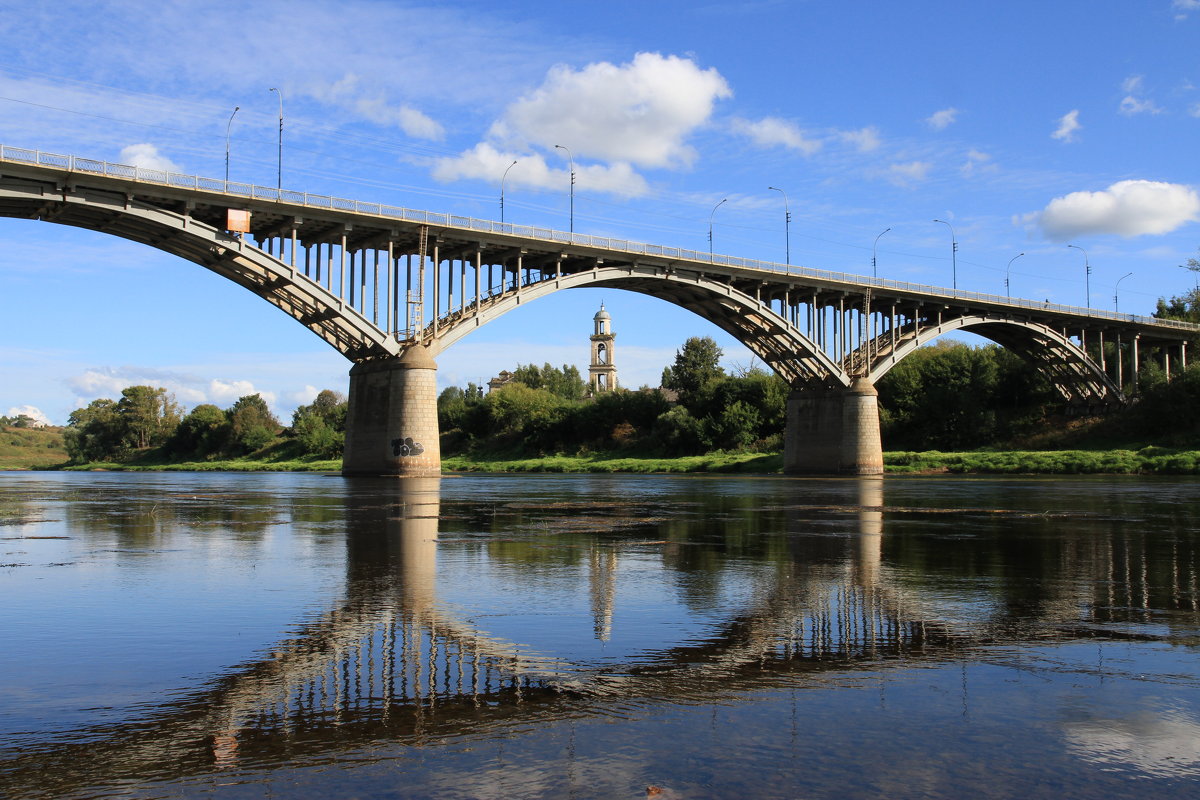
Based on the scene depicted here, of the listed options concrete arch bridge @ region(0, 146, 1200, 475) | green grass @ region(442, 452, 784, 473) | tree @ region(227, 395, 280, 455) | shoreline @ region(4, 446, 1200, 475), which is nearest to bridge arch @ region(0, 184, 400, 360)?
concrete arch bridge @ region(0, 146, 1200, 475)

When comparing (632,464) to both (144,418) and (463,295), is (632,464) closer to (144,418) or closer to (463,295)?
(463,295)

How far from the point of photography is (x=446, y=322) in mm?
59250

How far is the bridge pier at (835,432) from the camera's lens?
74.2 m

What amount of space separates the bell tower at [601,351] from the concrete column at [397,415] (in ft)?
367

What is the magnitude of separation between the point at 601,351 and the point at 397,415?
118744 millimetres

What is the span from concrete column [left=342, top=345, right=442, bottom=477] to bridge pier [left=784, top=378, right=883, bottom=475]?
31087 millimetres

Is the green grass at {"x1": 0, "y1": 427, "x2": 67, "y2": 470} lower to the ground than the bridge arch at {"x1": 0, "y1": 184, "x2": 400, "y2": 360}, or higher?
lower

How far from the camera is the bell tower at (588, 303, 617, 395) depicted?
172500 millimetres

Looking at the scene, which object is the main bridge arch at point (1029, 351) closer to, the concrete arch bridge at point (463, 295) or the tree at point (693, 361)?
the concrete arch bridge at point (463, 295)

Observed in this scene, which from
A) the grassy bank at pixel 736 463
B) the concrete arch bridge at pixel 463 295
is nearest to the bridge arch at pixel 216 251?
the concrete arch bridge at pixel 463 295

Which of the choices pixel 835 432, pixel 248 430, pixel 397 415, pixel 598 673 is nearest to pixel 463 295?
pixel 397 415

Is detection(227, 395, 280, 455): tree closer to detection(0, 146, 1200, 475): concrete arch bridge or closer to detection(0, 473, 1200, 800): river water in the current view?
detection(0, 146, 1200, 475): concrete arch bridge

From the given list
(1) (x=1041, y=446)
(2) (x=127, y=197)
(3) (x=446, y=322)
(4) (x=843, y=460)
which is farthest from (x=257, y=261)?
(1) (x=1041, y=446)

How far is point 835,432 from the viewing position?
Result: 75.4 meters
